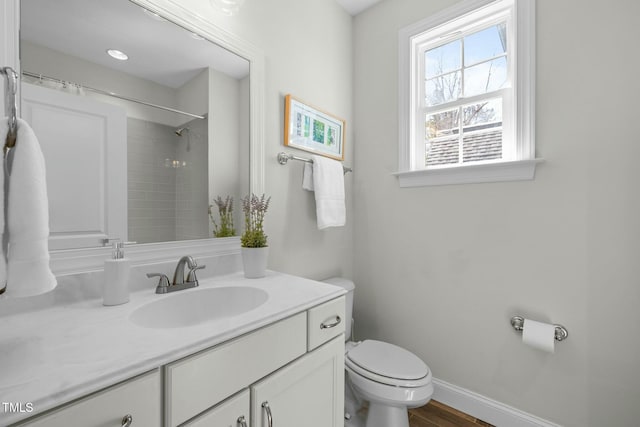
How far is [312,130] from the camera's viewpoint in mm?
1619

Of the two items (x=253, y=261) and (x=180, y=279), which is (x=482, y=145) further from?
(x=180, y=279)

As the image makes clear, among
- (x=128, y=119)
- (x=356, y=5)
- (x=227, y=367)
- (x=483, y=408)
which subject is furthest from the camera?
(x=356, y=5)

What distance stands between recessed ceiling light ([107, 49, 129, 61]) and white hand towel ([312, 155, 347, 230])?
0.92m

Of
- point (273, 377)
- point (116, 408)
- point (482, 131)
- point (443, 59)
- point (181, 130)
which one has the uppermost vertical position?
point (443, 59)

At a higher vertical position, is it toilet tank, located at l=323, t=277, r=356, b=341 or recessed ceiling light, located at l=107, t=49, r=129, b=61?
recessed ceiling light, located at l=107, t=49, r=129, b=61

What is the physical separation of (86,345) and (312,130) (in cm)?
138

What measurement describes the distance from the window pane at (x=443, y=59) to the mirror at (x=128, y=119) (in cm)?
118

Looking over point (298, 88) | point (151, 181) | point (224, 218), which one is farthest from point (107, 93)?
point (298, 88)

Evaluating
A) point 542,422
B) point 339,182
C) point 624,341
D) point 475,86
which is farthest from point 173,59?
point 542,422

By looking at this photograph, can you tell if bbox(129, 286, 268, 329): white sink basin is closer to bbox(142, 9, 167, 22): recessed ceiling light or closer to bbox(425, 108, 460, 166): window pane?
bbox(142, 9, 167, 22): recessed ceiling light

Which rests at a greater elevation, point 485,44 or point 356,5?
point 356,5

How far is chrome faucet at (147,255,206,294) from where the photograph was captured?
943mm

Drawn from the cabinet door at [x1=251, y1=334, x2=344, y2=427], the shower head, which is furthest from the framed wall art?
the cabinet door at [x1=251, y1=334, x2=344, y2=427]

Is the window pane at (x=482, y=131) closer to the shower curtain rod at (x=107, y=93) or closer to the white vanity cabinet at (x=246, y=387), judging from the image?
the white vanity cabinet at (x=246, y=387)
